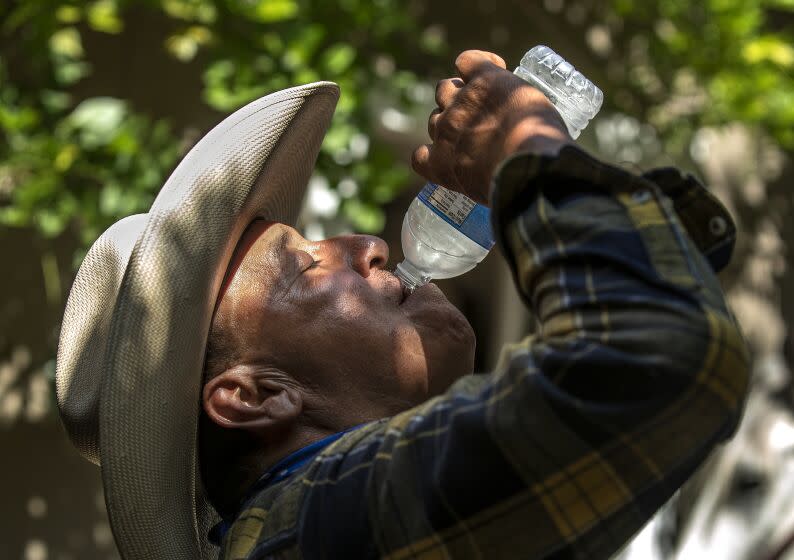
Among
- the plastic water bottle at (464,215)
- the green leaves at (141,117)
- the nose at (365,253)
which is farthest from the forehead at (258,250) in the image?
the green leaves at (141,117)

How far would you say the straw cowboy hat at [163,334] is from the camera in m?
1.63

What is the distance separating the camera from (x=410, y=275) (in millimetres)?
2156

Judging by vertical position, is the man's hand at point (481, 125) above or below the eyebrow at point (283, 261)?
above

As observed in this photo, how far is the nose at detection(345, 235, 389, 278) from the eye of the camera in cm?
190

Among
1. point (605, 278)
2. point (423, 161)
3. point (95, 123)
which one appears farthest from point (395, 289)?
point (95, 123)

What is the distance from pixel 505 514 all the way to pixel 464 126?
0.54m

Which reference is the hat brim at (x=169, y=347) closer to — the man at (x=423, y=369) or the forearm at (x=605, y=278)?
the man at (x=423, y=369)

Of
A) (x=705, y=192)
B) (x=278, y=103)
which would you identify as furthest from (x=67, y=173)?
(x=705, y=192)

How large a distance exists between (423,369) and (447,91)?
1.55ft

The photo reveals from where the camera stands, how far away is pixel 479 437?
1.28 metres

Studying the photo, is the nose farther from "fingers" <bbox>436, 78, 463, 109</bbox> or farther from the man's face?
"fingers" <bbox>436, 78, 463, 109</bbox>

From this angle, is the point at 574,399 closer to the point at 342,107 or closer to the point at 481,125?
the point at 481,125

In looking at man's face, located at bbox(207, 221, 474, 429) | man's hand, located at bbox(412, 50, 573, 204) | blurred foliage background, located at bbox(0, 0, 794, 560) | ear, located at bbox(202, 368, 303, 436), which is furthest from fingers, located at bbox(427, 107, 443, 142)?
blurred foliage background, located at bbox(0, 0, 794, 560)

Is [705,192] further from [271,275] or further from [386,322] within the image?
[271,275]
